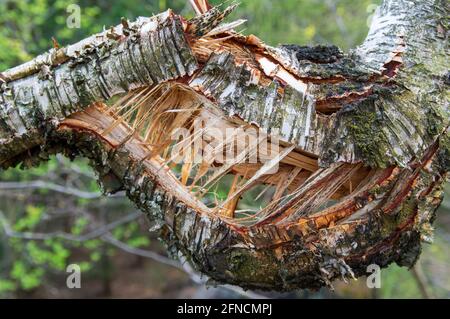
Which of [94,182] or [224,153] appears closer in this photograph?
[224,153]

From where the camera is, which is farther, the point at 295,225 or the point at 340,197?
the point at 340,197

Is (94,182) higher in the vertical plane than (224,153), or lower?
higher

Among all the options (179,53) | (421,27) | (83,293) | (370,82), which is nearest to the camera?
(179,53)

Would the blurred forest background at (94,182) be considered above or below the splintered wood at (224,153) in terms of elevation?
above

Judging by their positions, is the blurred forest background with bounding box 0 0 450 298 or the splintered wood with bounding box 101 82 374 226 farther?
the blurred forest background with bounding box 0 0 450 298

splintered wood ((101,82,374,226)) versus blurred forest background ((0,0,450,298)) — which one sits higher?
blurred forest background ((0,0,450,298))

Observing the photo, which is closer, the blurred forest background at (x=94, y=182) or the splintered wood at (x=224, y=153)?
the splintered wood at (x=224, y=153)

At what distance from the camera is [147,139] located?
4.56ft
